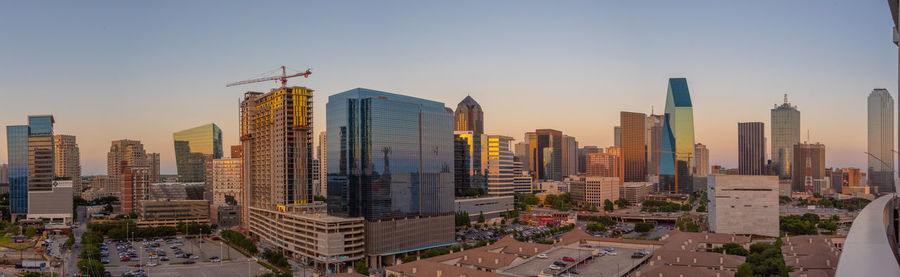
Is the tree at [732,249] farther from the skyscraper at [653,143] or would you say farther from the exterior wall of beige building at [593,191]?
the skyscraper at [653,143]

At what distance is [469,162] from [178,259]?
30.6 meters

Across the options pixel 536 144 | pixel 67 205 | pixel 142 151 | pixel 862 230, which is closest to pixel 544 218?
pixel 67 205

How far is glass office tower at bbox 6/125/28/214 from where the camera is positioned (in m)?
50.5

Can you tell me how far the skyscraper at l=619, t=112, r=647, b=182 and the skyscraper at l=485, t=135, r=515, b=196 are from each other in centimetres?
6322

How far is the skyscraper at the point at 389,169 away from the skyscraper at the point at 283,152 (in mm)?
5668

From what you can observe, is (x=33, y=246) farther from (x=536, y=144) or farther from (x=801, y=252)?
(x=536, y=144)

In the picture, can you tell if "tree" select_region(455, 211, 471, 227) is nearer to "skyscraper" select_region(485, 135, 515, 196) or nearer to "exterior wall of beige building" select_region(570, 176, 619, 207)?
"skyscraper" select_region(485, 135, 515, 196)

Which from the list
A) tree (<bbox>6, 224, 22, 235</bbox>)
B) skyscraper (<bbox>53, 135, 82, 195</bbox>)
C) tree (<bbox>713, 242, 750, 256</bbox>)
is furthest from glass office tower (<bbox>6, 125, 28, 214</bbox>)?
tree (<bbox>713, 242, 750, 256</bbox>)

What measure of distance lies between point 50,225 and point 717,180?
50.8 metres

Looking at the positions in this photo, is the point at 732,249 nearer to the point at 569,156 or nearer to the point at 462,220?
the point at 462,220

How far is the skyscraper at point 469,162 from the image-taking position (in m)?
56.9

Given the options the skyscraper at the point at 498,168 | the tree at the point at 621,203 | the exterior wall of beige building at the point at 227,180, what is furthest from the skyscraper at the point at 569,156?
the exterior wall of beige building at the point at 227,180

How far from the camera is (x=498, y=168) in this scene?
183 feet

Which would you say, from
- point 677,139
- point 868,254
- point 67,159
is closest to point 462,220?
point 868,254
